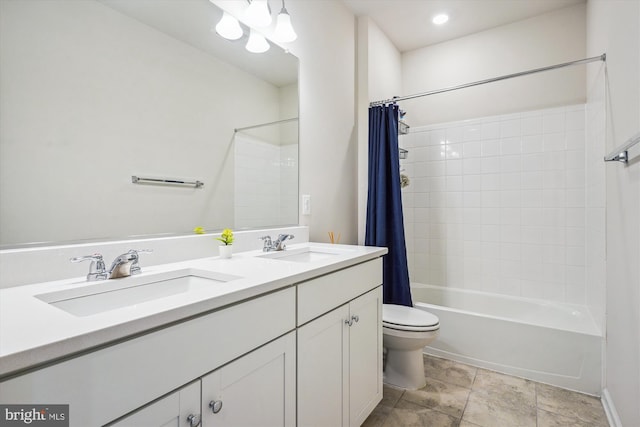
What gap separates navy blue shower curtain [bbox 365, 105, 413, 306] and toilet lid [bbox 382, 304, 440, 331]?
25 cm

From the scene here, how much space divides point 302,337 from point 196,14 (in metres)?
1.42

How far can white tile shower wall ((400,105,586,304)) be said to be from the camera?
2.48 m

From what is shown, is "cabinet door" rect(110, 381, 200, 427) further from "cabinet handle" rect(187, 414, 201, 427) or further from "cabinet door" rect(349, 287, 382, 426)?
"cabinet door" rect(349, 287, 382, 426)

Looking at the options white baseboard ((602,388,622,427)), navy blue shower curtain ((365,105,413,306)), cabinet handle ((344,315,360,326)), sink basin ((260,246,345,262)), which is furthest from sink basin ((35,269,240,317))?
white baseboard ((602,388,622,427))

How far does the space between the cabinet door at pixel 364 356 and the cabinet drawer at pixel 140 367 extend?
0.63 metres

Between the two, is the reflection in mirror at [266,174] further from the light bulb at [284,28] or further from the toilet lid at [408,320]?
the toilet lid at [408,320]

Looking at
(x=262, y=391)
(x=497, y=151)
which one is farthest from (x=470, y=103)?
(x=262, y=391)

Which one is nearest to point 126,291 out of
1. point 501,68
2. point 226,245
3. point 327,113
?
point 226,245

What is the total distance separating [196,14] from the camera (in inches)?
54.9

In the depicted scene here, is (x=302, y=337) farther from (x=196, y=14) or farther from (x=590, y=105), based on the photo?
(x=590, y=105)

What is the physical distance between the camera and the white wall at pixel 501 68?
2.53m

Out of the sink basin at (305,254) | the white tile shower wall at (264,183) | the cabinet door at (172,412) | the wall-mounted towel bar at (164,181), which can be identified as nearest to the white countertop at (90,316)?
the cabinet door at (172,412)

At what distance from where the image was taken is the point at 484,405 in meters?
1.77

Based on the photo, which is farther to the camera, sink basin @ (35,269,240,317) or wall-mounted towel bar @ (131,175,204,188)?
wall-mounted towel bar @ (131,175,204,188)
